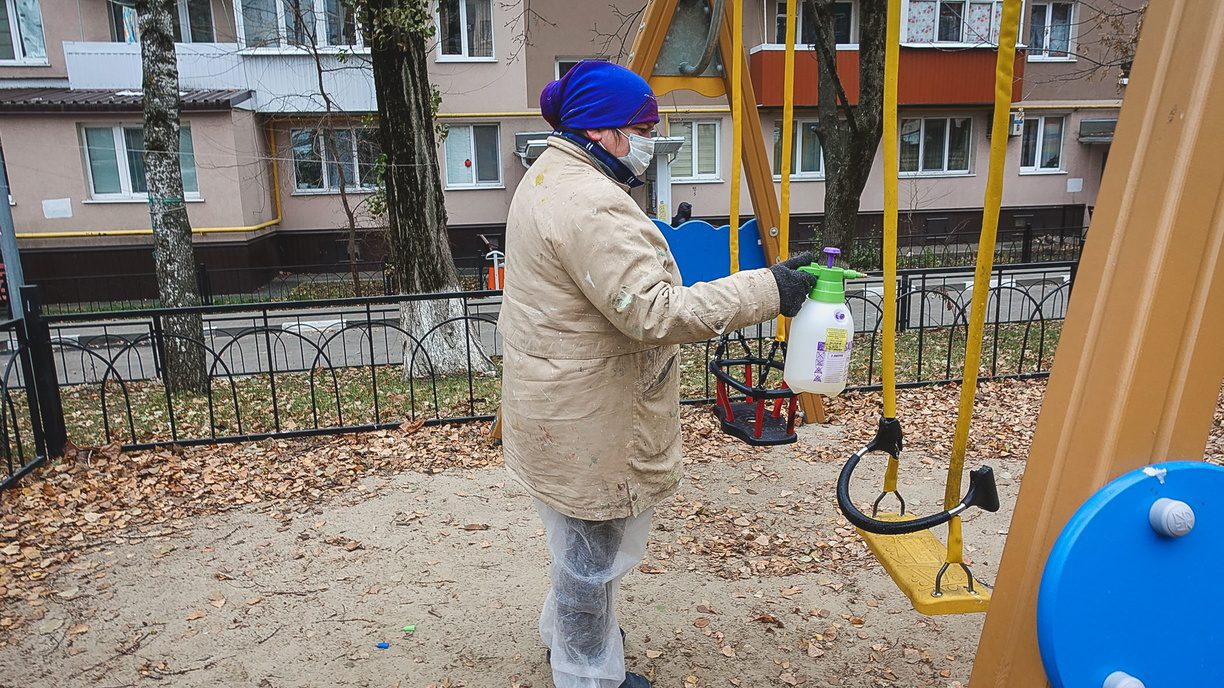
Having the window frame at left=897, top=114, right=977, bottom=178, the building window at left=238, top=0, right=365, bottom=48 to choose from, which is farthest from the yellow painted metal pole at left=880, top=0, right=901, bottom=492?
the window frame at left=897, top=114, right=977, bottom=178

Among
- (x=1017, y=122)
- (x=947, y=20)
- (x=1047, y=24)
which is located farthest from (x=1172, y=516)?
(x=1047, y=24)

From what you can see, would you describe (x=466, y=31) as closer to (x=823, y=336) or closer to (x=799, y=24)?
(x=799, y=24)

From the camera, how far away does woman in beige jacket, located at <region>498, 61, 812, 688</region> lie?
2.00 meters

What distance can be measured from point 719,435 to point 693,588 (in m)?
2.06

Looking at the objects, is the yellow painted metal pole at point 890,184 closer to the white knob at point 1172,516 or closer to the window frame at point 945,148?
the white knob at point 1172,516

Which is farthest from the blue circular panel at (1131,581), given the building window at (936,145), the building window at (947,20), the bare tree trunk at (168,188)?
the building window at (936,145)

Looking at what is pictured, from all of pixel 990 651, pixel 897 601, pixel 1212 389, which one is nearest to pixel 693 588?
pixel 897 601

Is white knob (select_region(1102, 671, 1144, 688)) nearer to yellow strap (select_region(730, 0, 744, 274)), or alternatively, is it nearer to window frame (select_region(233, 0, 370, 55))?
yellow strap (select_region(730, 0, 744, 274))

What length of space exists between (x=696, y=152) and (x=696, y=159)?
0.59ft

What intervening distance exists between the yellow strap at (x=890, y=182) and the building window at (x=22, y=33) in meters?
21.0

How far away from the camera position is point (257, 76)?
17.4 m

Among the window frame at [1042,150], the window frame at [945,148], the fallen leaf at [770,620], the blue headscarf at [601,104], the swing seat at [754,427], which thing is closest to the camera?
the blue headscarf at [601,104]

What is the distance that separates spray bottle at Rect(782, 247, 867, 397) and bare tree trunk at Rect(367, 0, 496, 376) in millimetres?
4649

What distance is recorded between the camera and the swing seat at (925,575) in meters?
1.84
